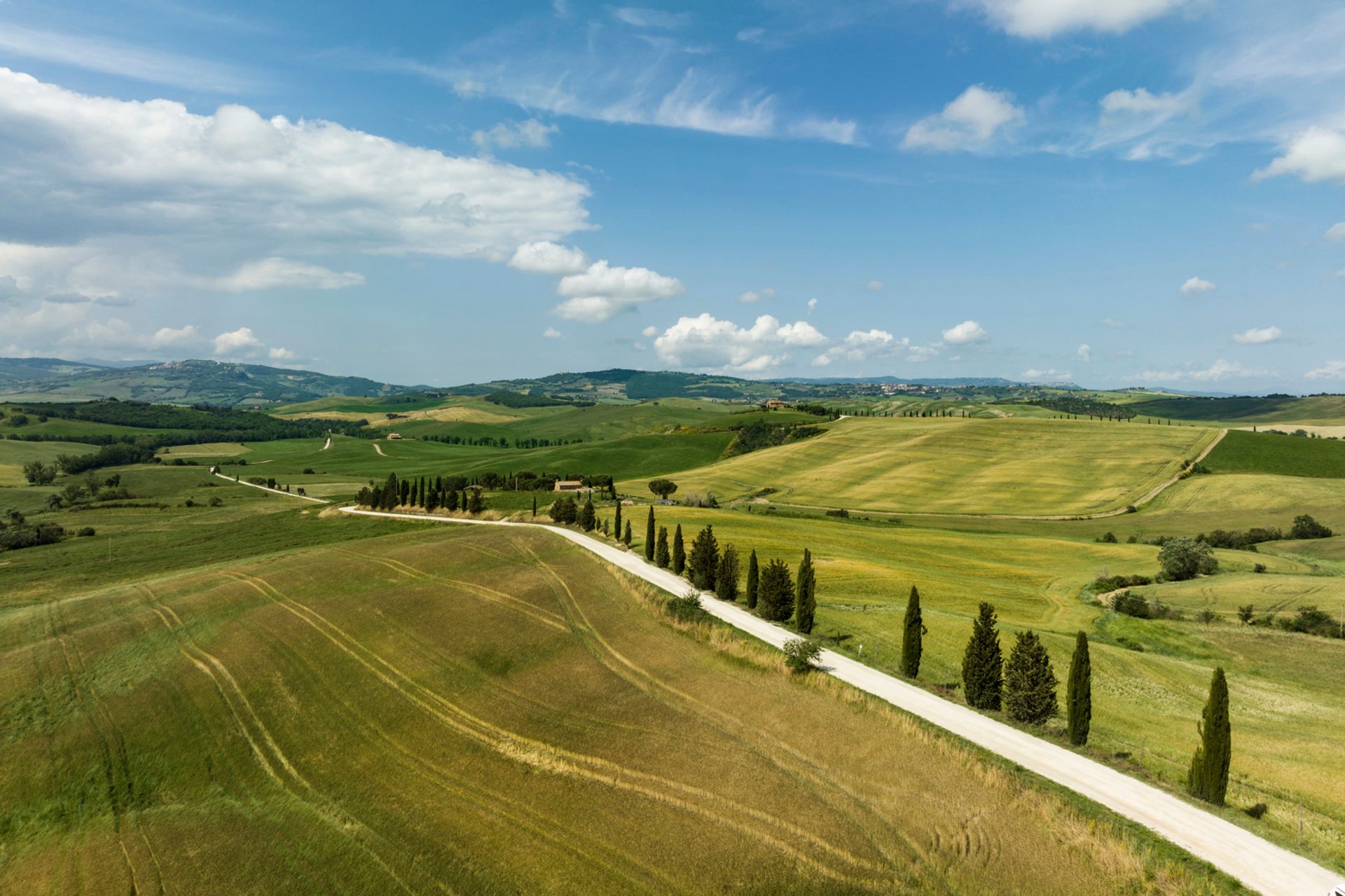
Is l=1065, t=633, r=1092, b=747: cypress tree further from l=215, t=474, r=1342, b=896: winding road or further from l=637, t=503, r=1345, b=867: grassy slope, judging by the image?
l=637, t=503, r=1345, b=867: grassy slope

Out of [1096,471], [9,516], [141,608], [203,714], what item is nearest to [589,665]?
[203,714]

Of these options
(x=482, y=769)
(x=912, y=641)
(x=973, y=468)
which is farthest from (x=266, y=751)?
(x=973, y=468)

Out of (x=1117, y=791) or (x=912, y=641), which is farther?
(x=912, y=641)

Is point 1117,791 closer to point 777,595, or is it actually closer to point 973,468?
point 777,595

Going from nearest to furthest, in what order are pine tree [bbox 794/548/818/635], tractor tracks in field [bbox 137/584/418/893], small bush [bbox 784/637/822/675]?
tractor tracks in field [bbox 137/584/418/893]
small bush [bbox 784/637/822/675]
pine tree [bbox 794/548/818/635]

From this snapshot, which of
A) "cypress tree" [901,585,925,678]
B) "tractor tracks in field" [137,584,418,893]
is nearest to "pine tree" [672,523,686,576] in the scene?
"cypress tree" [901,585,925,678]

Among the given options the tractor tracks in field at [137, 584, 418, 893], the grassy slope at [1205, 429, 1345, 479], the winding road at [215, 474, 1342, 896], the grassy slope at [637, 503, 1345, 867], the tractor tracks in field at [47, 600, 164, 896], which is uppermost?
the grassy slope at [1205, 429, 1345, 479]

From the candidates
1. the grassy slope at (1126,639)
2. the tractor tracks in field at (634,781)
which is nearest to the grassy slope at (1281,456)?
the grassy slope at (1126,639)
